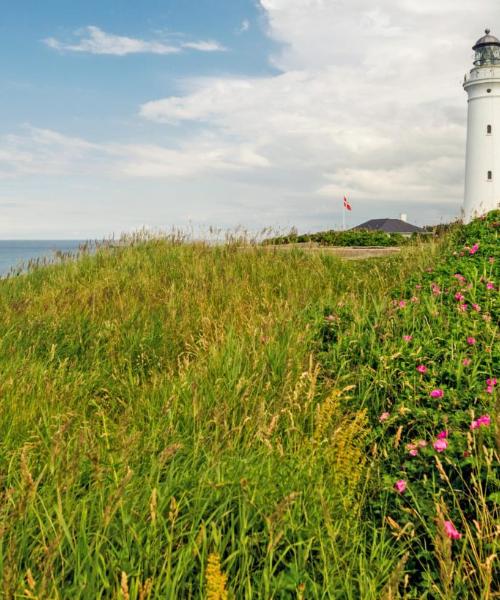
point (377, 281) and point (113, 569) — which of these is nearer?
point (113, 569)

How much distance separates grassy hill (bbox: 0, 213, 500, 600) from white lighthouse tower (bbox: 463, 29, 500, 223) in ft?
92.7

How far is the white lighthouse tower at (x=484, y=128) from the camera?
110ft

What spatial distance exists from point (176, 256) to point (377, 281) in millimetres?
3582

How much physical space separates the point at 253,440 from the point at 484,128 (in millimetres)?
36413

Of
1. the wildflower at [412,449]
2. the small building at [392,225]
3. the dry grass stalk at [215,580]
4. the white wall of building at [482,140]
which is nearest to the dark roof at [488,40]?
the white wall of building at [482,140]

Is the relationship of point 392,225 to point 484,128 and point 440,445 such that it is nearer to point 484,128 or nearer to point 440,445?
point 484,128

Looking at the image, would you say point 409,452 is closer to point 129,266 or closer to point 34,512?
point 34,512

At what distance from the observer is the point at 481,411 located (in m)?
3.54

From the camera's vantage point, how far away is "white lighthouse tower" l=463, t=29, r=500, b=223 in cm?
3359

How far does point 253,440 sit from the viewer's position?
3137 millimetres

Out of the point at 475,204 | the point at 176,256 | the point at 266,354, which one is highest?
the point at 475,204

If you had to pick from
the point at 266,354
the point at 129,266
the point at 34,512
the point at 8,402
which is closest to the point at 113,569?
the point at 34,512

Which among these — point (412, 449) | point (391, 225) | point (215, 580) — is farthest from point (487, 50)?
point (215, 580)

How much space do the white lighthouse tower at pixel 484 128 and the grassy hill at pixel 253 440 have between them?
28.2 meters
